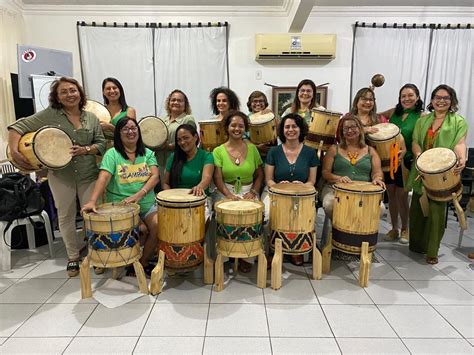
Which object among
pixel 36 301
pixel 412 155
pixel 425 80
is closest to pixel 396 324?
pixel 412 155

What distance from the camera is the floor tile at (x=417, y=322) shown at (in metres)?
1.99

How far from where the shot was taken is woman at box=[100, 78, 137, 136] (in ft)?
9.70

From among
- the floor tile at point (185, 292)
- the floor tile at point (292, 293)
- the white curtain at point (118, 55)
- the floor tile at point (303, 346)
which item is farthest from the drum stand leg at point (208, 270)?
the white curtain at point (118, 55)

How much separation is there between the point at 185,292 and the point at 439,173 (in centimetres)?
206

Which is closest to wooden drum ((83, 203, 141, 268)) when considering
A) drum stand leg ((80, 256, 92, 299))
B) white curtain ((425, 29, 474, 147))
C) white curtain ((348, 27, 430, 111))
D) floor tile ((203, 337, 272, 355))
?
drum stand leg ((80, 256, 92, 299))

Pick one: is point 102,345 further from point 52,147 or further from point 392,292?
point 392,292

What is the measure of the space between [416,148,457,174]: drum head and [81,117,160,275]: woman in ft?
6.75

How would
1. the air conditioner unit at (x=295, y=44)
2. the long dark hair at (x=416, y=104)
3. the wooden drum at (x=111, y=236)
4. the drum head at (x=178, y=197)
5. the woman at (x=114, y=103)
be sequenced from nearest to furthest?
the wooden drum at (x=111, y=236) → the drum head at (x=178, y=197) → the woman at (x=114, y=103) → the long dark hair at (x=416, y=104) → the air conditioner unit at (x=295, y=44)

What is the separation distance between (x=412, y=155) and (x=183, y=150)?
2.13m

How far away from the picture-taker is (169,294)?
2414 mm

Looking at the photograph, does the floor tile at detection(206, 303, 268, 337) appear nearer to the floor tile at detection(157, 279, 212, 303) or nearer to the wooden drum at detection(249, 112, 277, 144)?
the floor tile at detection(157, 279, 212, 303)

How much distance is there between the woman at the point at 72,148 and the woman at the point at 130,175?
0.74ft

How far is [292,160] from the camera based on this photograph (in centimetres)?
283

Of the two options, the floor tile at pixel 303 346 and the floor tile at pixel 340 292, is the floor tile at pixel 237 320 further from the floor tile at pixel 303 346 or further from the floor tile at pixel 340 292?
the floor tile at pixel 340 292
